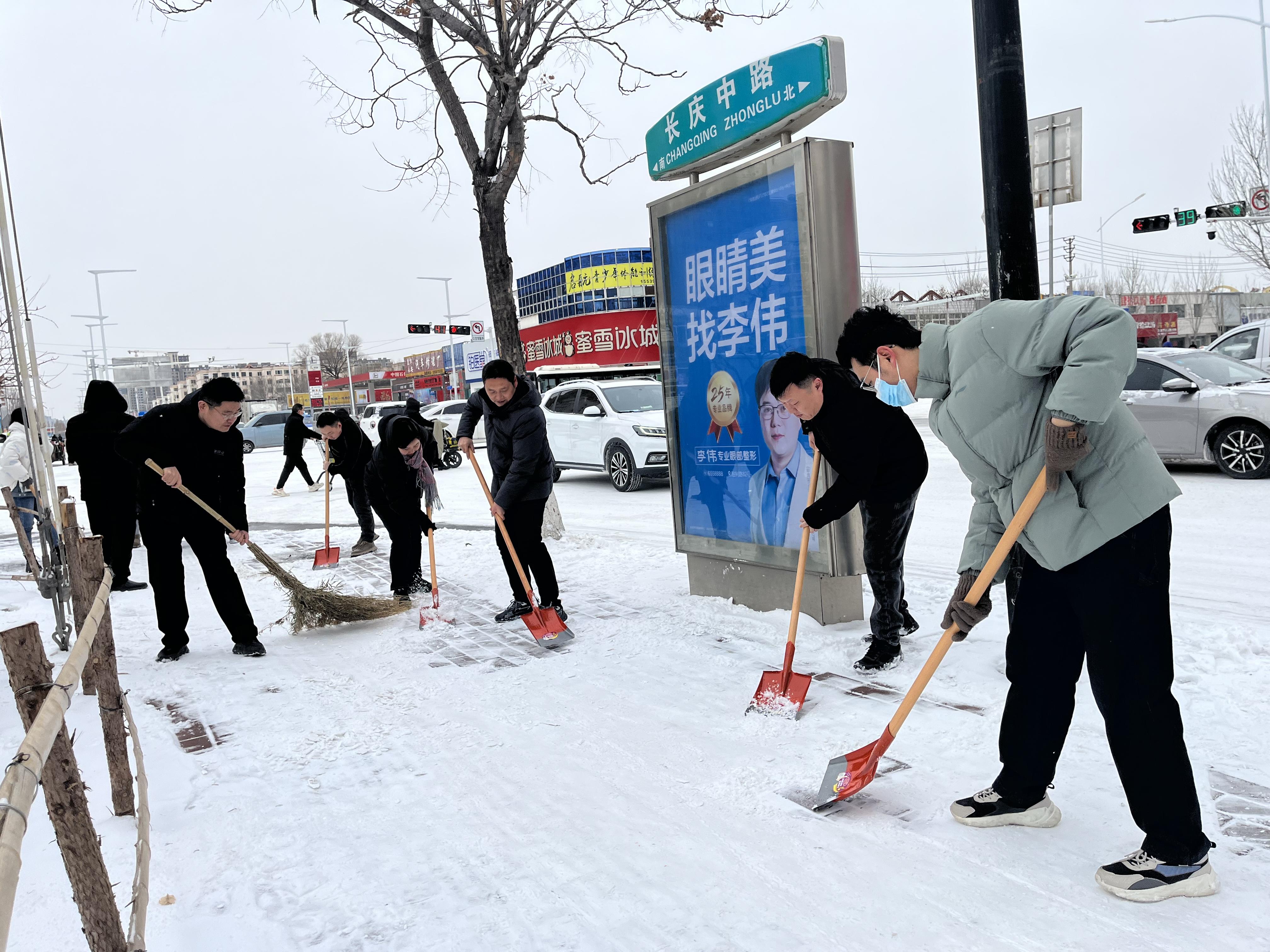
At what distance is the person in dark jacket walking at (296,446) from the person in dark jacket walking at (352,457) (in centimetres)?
80

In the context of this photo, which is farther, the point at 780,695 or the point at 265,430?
the point at 265,430

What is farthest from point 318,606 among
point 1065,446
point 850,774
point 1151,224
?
point 1151,224

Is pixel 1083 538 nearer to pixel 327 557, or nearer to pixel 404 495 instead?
pixel 404 495

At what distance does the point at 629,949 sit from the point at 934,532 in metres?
6.40

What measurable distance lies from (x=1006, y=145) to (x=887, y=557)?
6.58 ft

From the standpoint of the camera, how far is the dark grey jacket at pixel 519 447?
580 centimetres

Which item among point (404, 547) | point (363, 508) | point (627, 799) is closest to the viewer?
point (627, 799)

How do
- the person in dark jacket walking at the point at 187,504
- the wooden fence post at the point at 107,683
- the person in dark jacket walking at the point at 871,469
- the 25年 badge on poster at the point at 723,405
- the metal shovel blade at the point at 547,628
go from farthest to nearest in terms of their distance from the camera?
the 25年 badge on poster at the point at 723,405
the person in dark jacket walking at the point at 187,504
the metal shovel blade at the point at 547,628
the person in dark jacket walking at the point at 871,469
the wooden fence post at the point at 107,683

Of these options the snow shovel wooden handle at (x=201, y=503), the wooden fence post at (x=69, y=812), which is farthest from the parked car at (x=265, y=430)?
the wooden fence post at (x=69, y=812)

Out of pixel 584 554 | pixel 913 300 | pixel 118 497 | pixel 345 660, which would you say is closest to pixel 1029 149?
pixel 345 660

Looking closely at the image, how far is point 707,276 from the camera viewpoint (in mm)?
5746

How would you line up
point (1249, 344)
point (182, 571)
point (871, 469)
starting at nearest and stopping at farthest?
point (871, 469) → point (182, 571) → point (1249, 344)

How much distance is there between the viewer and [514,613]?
6078 mm

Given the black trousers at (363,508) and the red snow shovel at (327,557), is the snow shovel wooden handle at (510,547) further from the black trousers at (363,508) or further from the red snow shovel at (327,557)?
the black trousers at (363,508)
